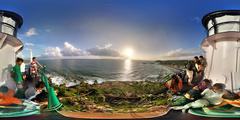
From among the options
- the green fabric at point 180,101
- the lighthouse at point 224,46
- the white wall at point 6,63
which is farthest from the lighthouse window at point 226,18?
the white wall at point 6,63

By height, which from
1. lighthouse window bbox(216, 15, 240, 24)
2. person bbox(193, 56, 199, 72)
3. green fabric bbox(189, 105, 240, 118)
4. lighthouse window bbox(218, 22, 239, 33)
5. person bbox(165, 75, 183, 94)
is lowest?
green fabric bbox(189, 105, 240, 118)

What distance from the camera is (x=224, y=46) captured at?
493cm

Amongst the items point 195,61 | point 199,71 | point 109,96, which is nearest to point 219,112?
point 199,71

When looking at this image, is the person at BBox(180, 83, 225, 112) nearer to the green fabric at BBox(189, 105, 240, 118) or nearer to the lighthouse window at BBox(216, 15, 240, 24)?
the green fabric at BBox(189, 105, 240, 118)

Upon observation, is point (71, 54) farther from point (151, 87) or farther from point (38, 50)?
point (151, 87)

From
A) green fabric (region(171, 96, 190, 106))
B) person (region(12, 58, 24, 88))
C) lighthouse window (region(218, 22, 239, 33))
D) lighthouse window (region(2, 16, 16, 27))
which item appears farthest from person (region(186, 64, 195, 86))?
lighthouse window (region(2, 16, 16, 27))

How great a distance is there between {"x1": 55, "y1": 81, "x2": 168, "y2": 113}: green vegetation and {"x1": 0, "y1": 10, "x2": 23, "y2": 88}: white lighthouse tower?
506 mm

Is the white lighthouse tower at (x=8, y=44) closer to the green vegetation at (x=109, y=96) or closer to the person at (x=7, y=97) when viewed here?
the person at (x=7, y=97)

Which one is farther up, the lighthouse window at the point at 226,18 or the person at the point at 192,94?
the lighthouse window at the point at 226,18

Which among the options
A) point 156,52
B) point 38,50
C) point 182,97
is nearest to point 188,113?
point 182,97

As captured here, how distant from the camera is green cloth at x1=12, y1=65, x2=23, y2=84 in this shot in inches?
191

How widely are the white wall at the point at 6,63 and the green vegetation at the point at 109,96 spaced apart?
0.47 metres

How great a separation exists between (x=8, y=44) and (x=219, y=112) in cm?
215

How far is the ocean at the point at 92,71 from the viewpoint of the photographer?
193 inches
